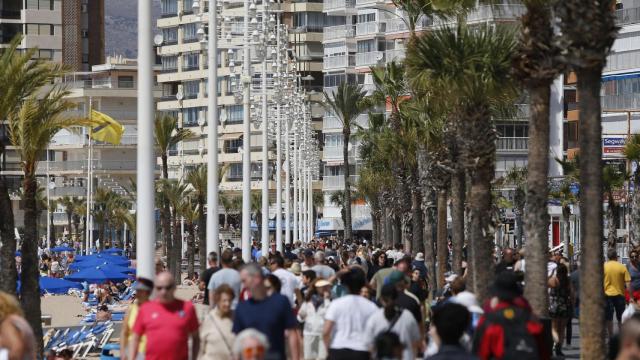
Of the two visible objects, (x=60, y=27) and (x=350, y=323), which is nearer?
(x=350, y=323)

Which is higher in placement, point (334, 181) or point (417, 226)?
point (334, 181)

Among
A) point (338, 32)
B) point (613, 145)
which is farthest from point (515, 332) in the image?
point (338, 32)

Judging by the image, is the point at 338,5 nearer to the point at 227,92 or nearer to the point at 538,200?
the point at 227,92

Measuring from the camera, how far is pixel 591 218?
55.7 ft

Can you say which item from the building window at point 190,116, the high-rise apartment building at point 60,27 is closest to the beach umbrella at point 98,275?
the high-rise apartment building at point 60,27

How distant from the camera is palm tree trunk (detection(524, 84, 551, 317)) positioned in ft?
65.2

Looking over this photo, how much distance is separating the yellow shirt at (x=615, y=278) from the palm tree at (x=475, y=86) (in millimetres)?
2126

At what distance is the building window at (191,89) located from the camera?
12256cm

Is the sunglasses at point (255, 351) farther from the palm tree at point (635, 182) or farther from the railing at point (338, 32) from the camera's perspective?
the railing at point (338, 32)

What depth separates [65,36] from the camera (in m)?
130

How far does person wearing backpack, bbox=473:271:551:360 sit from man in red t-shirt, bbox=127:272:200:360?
236 centimetres

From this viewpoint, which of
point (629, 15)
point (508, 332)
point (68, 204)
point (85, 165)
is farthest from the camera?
point (68, 204)

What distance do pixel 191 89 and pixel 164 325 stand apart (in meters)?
111

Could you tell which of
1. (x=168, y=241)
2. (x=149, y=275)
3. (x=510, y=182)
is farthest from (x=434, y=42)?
(x=510, y=182)
